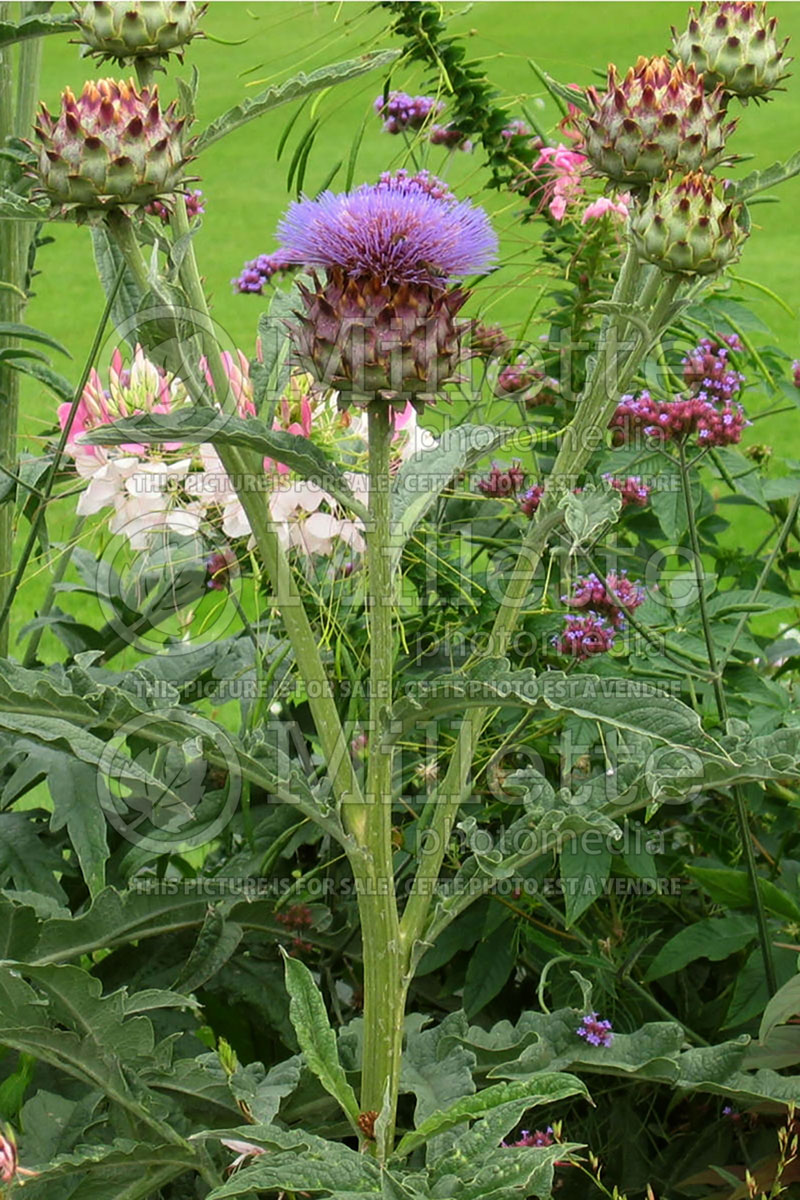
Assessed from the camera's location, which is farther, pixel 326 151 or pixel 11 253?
pixel 326 151

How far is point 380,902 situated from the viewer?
3.55ft

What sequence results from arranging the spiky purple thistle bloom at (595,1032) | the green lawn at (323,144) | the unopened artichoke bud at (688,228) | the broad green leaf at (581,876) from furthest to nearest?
the green lawn at (323,144)
the broad green leaf at (581,876)
the spiky purple thistle bloom at (595,1032)
the unopened artichoke bud at (688,228)

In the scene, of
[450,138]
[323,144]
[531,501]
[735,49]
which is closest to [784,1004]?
[531,501]

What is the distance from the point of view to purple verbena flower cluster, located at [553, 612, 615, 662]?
130 centimetres

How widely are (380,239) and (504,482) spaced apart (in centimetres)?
48

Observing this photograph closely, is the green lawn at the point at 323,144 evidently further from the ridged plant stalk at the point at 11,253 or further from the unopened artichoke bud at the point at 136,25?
the unopened artichoke bud at the point at 136,25

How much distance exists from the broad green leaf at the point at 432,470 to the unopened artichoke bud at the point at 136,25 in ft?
1.18

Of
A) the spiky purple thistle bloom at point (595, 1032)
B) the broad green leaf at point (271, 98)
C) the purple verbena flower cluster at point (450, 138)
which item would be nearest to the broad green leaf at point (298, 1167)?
the spiky purple thistle bloom at point (595, 1032)

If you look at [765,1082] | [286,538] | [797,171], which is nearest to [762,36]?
[797,171]

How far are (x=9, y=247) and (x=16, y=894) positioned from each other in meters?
0.70

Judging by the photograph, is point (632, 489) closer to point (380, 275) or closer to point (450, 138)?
point (380, 275)

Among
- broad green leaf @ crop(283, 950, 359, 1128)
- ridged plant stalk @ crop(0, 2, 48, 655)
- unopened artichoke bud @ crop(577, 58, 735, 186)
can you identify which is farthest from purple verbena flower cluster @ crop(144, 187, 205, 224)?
broad green leaf @ crop(283, 950, 359, 1128)

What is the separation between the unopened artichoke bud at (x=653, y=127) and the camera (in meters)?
1.06

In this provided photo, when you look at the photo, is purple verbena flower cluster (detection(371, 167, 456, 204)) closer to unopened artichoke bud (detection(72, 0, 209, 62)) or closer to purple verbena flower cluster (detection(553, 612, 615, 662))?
unopened artichoke bud (detection(72, 0, 209, 62))
